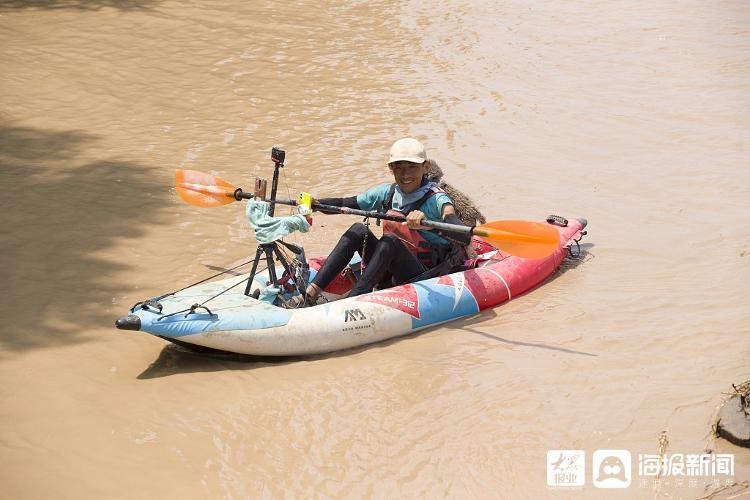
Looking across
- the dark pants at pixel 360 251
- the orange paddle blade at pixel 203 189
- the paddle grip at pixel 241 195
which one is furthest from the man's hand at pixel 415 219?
the orange paddle blade at pixel 203 189

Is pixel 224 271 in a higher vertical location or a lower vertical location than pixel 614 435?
higher

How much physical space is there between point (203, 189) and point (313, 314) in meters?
1.48

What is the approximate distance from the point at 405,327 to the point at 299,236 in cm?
201

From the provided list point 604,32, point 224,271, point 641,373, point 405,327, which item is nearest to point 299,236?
point 224,271

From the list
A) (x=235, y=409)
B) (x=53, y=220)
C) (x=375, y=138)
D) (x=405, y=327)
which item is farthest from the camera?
(x=375, y=138)

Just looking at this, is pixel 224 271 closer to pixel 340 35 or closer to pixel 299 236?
pixel 299 236

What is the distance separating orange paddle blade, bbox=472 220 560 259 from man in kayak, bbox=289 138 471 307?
0.20 metres

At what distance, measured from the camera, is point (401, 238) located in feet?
21.3

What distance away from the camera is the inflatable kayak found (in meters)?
5.52

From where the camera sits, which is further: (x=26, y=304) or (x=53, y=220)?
(x=53, y=220)

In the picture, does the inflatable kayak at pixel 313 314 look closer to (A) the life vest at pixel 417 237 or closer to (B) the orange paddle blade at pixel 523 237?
(A) the life vest at pixel 417 237

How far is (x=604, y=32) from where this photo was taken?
12.7 m

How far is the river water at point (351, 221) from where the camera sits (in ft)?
16.2

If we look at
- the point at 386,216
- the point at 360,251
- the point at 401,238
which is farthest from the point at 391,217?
the point at 401,238
